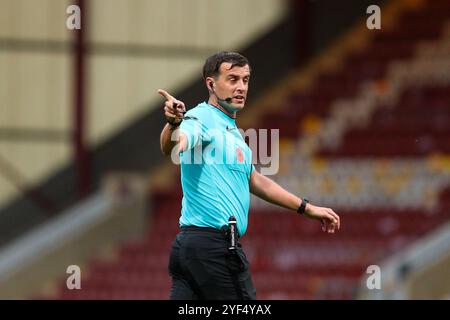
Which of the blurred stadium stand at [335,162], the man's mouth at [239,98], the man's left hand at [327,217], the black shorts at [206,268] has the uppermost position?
the blurred stadium stand at [335,162]

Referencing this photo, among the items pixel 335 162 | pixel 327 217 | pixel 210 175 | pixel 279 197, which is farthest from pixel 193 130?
pixel 335 162

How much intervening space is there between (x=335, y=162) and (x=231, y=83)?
32.4 ft

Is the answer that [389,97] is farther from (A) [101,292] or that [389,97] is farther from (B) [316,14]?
(A) [101,292]

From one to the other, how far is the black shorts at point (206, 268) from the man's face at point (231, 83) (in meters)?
0.75

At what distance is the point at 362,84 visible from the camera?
1808 centimetres

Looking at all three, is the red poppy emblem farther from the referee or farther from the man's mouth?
the man's mouth

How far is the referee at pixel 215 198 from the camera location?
7246 mm

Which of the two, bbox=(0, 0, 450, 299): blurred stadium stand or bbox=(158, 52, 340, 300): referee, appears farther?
bbox=(0, 0, 450, 299): blurred stadium stand

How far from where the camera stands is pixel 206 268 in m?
7.23

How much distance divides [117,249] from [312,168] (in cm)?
270

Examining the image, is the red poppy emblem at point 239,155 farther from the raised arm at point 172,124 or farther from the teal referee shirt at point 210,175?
the raised arm at point 172,124

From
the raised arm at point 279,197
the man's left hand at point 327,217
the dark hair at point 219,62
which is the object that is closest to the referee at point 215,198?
the dark hair at point 219,62

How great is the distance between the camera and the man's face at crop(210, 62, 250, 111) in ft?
24.3

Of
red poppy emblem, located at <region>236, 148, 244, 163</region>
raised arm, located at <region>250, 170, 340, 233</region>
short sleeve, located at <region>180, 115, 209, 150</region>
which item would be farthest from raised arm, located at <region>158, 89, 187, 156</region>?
raised arm, located at <region>250, 170, 340, 233</region>
